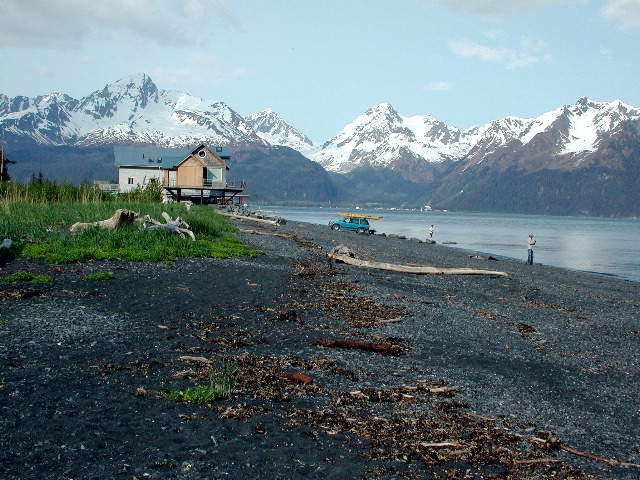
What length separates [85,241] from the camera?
19.8 m

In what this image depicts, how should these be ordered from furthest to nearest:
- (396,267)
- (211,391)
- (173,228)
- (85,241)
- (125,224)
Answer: (396,267) < (173,228) < (125,224) < (85,241) < (211,391)

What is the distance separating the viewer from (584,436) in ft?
25.4

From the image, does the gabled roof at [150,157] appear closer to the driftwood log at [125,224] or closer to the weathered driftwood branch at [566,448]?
the driftwood log at [125,224]

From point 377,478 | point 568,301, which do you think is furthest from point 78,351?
point 568,301

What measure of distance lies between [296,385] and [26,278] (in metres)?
8.82

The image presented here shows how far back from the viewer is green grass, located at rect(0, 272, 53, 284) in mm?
13711

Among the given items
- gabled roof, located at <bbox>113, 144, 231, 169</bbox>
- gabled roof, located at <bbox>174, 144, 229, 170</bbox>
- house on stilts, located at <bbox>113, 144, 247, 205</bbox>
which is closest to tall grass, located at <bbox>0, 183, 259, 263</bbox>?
house on stilts, located at <bbox>113, 144, 247, 205</bbox>

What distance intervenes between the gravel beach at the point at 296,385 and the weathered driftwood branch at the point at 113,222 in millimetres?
5443

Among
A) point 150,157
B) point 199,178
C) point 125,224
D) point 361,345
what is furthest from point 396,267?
point 150,157

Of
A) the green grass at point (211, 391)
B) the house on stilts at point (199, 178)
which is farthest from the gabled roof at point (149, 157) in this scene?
the green grass at point (211, 391)

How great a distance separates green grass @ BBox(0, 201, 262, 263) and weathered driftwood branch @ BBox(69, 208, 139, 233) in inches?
13.1

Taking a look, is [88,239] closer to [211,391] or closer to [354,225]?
[211,391]

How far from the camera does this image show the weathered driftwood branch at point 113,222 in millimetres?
21828

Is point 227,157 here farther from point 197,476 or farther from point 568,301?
point 197,476
